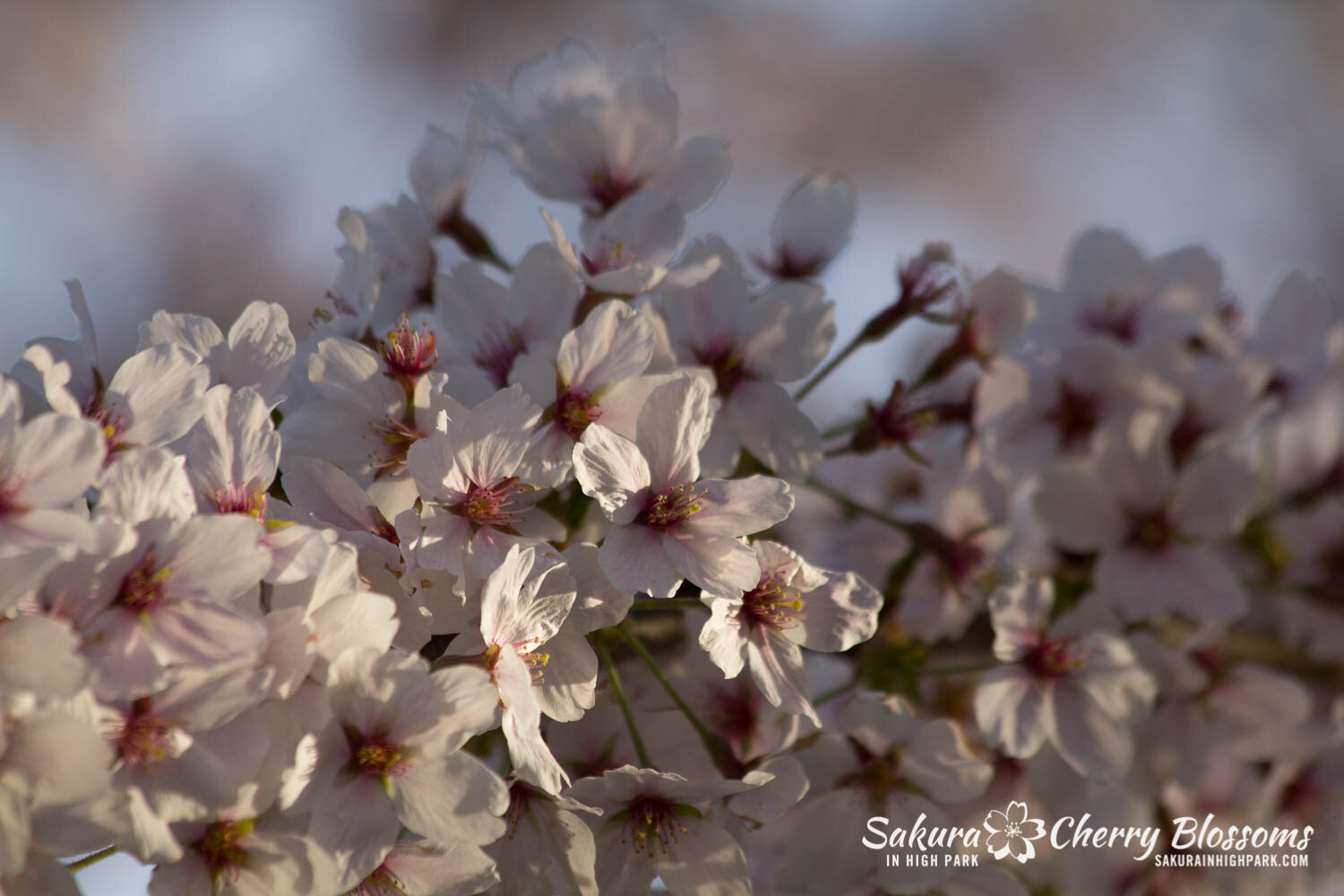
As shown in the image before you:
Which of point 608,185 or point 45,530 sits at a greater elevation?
point 608,185

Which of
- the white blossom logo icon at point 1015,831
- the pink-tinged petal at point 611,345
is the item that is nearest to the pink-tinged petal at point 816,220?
the pink-tinged petal at point 611,345

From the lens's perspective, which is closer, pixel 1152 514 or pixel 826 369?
pixel 826 369

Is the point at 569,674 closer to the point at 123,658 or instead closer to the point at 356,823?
the point at 356,823

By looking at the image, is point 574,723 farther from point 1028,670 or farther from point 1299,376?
point 1299,376

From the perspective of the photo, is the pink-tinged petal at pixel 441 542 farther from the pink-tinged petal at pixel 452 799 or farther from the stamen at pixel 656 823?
the stamen at pixel 656 823

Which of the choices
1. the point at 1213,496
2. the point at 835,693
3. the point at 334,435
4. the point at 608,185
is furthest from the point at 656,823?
the point at 1213,496

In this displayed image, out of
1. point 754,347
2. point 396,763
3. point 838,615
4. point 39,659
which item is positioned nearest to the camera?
point 39,659

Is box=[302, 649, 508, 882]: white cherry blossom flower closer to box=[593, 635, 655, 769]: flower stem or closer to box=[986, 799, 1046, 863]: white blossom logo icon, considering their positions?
box=[593, 635, 655, 769]: flower stem
